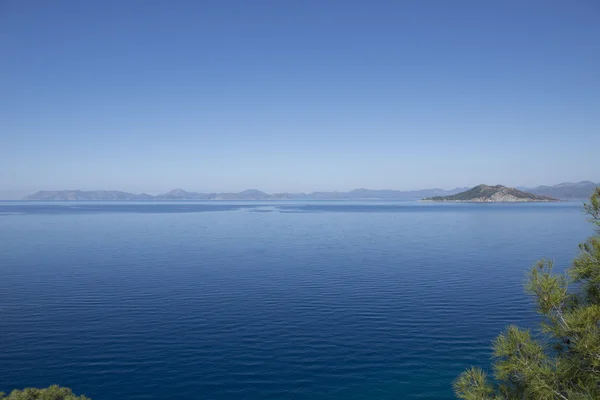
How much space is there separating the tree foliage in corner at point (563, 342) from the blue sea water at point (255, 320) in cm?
1306

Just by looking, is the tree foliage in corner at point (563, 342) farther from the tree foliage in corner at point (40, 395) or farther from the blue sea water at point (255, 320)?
the tree foliage in corner at point (40, 395)

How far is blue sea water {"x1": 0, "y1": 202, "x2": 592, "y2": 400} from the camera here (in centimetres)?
2642

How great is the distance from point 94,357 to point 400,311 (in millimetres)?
28367

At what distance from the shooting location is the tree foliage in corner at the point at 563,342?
1191 centimetres

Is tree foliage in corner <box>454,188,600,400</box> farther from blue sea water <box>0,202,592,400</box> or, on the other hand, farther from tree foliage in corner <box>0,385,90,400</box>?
tree foliage in corner <box>0,385,90,400</box>

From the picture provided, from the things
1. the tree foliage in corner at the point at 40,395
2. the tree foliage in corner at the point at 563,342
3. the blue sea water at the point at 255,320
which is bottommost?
the blue sea water at the point at 255,320

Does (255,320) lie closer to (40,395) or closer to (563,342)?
(40,395)

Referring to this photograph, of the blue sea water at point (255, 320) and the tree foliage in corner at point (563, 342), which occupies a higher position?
the tree foliage in corner at point (563, 342)

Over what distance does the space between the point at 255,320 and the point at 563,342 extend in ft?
95.8

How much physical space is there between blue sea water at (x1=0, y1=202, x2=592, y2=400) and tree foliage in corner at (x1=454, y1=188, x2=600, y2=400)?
13.1 metres

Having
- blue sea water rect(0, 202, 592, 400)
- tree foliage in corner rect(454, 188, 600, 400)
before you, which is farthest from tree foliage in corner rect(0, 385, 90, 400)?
tree foliage in corner rect(454, 188, 600, 400)

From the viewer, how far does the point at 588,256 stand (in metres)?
13.4

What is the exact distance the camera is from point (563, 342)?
1292 cm

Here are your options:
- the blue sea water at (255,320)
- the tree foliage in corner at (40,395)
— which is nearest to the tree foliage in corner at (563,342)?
the blue sea water at (255,320)
